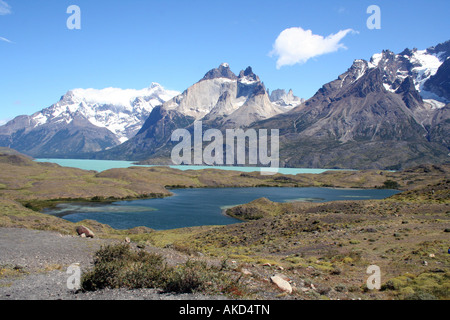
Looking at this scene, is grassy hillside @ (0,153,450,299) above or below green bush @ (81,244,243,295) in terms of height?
below

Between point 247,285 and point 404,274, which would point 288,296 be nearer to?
point 247,285

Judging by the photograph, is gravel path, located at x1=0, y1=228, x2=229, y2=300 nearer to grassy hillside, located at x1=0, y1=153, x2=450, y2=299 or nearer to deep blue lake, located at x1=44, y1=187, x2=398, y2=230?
grassy hillside, located at x1=0, y1=153, x2=450, y2=299

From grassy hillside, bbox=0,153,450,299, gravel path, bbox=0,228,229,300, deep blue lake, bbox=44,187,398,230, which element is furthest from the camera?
deep blue lake, bbox=44,187,398,230

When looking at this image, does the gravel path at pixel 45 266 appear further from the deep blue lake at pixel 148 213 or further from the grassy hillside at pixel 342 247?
the deep blue lake at pixel 148 213

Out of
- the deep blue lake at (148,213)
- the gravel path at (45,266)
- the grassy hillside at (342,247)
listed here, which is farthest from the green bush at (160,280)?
the deep blue lake at (148,213)

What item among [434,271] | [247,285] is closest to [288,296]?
[247,285]

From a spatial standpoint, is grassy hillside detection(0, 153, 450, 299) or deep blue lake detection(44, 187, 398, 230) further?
deep blue lake detection(44, 187, 398, 230)

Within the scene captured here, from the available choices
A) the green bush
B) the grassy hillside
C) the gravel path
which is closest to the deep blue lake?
the grassy hillside
